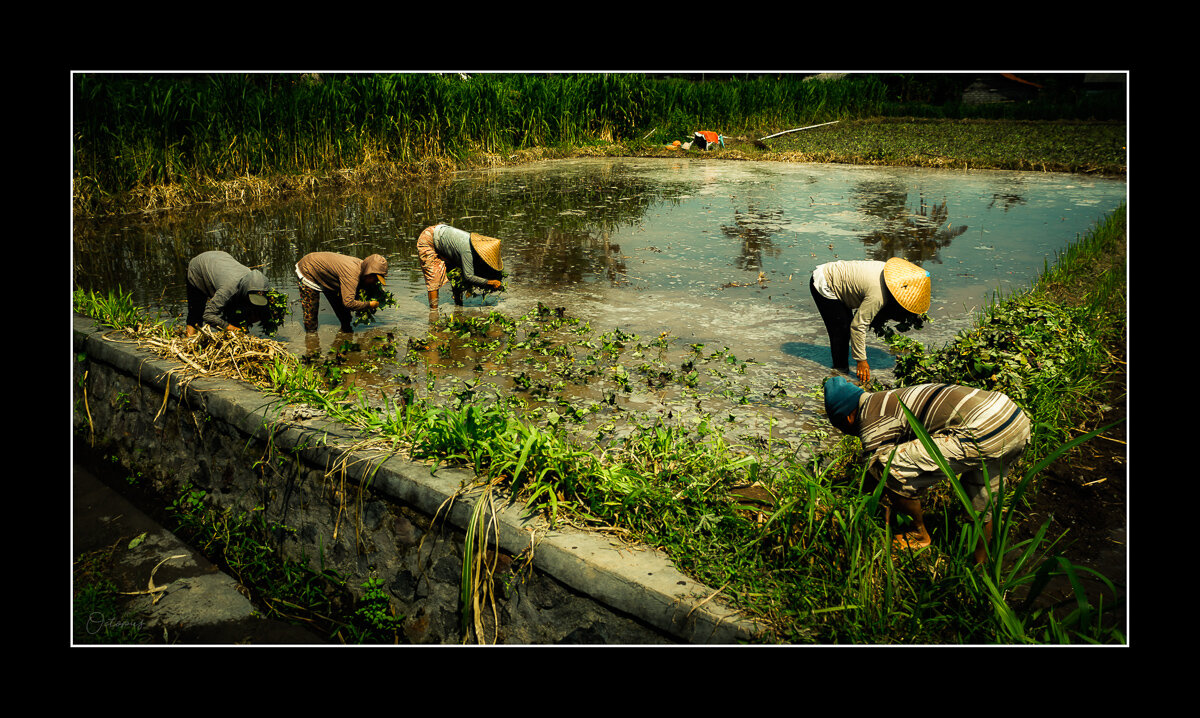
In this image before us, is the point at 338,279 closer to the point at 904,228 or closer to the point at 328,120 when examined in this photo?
the point at 904,228

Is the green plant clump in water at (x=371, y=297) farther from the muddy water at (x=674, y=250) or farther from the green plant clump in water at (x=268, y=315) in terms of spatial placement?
the green plant clump in water at (x=268, y=315)

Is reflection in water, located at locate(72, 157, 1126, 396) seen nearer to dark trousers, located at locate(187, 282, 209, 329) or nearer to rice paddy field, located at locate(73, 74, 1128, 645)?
rice paddy field, located at locate(73, 74, 1128, 645)

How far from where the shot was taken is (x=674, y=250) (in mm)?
10781

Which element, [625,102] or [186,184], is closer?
[186,184]

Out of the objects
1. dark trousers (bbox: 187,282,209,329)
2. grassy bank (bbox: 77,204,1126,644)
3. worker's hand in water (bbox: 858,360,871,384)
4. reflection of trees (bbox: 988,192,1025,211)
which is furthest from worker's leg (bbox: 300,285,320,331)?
reflection of trees (bbox: 988,192,1025,211)

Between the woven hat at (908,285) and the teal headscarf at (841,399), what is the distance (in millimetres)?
1959

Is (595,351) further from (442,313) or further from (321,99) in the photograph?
(321,99)

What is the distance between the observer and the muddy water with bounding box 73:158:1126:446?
249 inches

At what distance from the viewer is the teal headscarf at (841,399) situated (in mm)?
3732

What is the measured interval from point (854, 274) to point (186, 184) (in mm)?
12297

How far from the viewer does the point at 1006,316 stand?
5.28m

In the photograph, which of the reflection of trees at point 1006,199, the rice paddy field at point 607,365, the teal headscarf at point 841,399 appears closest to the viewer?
the rice paddy field at point 607,365

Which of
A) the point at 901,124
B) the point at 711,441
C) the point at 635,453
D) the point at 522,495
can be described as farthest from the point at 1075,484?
the point at 901,124

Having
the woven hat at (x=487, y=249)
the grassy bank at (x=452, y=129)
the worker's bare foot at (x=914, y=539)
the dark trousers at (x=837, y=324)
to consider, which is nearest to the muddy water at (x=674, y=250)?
the dark trousers at (x=837, y=324)
